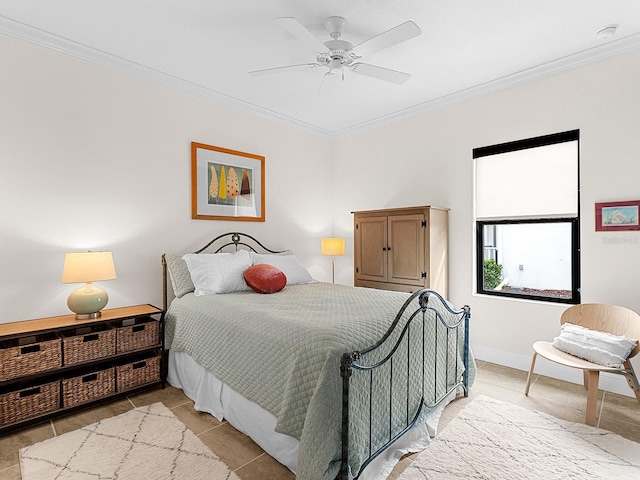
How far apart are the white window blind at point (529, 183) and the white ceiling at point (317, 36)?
2.43 ft

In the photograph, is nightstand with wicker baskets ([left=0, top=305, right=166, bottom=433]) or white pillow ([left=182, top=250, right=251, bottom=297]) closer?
nightstand with wicker baskets ([left=0, top=305, right=166, bottom=433])

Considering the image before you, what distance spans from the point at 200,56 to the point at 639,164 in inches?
149

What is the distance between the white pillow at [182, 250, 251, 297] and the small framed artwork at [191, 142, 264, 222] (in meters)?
0.67

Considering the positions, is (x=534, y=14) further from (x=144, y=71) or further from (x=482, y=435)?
(x=144, y=71)

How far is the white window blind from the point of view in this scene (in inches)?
126

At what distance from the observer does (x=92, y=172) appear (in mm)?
3043

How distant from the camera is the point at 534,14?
245 cm

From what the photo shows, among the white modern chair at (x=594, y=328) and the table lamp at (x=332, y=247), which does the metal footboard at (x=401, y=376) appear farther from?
the table lamp at (x=332, y=247)

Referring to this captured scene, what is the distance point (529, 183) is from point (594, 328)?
56.5 inches

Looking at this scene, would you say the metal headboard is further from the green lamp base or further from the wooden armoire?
the wooden armoire

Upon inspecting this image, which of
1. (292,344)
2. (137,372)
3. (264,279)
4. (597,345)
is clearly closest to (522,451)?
(597,345)

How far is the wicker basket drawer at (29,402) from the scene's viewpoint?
2275mm

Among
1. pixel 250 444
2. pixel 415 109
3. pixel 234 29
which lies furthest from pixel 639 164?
pixel 250 444

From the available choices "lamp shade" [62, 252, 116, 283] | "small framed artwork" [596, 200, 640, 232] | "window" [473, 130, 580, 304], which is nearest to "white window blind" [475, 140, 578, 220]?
"window" [473, 130, 580, 304]
